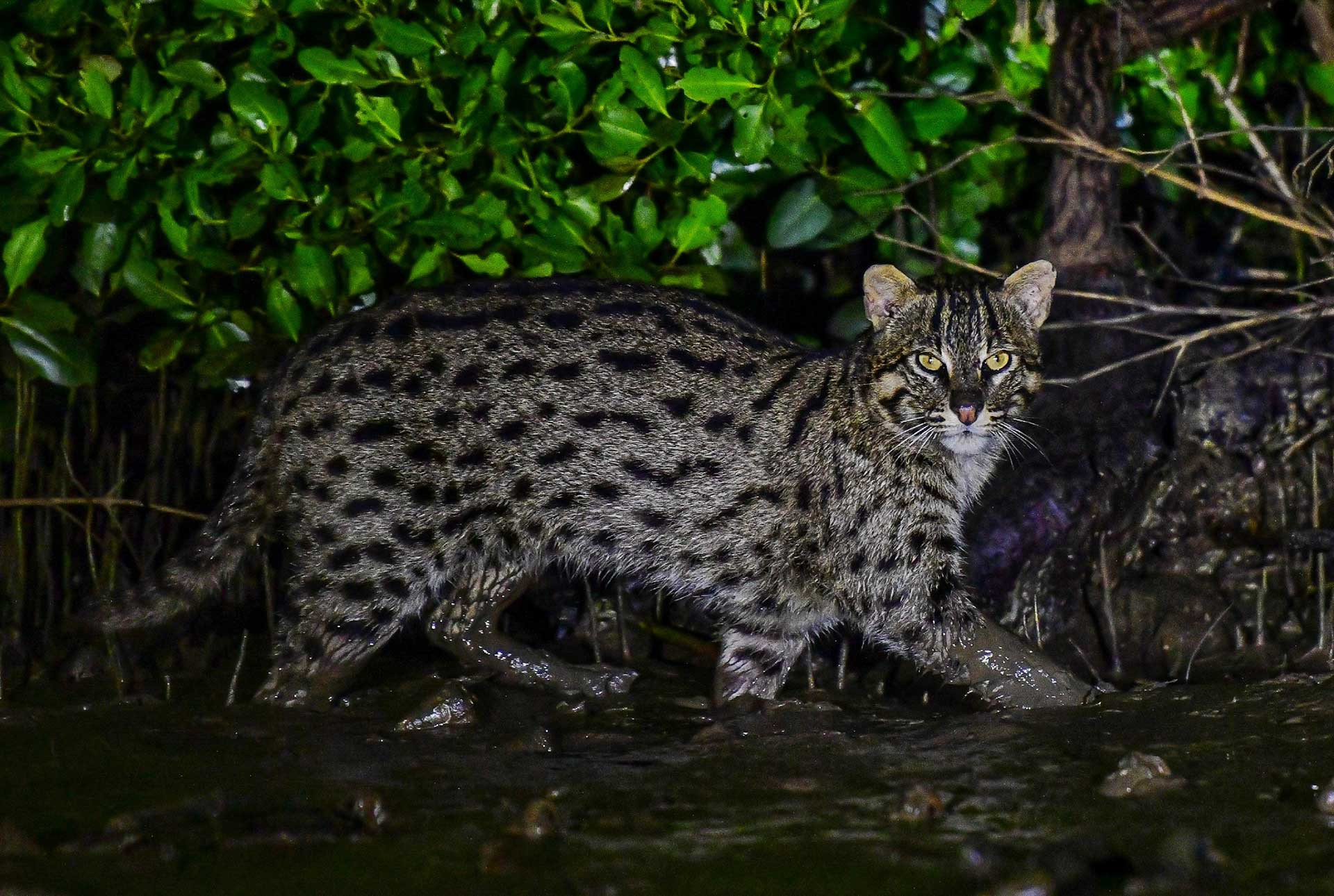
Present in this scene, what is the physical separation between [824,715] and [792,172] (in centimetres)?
270

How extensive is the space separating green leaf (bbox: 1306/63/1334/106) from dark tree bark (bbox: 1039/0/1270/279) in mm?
516

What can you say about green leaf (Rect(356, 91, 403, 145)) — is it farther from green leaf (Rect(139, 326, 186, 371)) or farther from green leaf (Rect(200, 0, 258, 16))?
green leaf (Rect(139, 326, 186, 371))

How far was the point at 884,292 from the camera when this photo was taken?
22.7 ft

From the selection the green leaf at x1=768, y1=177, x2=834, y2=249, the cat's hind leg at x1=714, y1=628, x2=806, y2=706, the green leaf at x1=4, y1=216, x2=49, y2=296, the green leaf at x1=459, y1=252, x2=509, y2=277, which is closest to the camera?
the green leaf at x1=4, y1=216, x2=49, y2=296

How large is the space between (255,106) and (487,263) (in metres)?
1.28

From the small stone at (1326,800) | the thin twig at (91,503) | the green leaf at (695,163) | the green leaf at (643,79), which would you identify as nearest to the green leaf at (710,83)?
the green leaf at (643,79)

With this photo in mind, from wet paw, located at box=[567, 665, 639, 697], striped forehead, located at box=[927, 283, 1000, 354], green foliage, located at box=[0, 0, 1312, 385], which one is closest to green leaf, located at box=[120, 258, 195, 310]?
green foliage, located at box=[0, 0, 1312, 385]

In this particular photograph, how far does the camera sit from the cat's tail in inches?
271

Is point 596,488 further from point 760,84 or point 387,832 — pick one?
point 387,832

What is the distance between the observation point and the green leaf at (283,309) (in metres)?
7.47

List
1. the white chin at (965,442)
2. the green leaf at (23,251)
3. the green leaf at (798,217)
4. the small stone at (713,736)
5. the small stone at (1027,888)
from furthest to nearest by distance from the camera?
the green leaf at (798,217), the green leaf at (23,251), the white chin at (965,442), the small stone at (713,736), the small stone at (1027,888)

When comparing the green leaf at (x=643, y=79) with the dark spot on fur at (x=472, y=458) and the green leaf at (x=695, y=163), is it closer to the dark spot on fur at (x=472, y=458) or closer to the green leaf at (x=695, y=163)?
the green leaf at (x=695, y=163)

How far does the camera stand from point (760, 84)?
7137 millimetres

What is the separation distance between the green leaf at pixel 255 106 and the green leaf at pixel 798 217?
2436 millimetres
